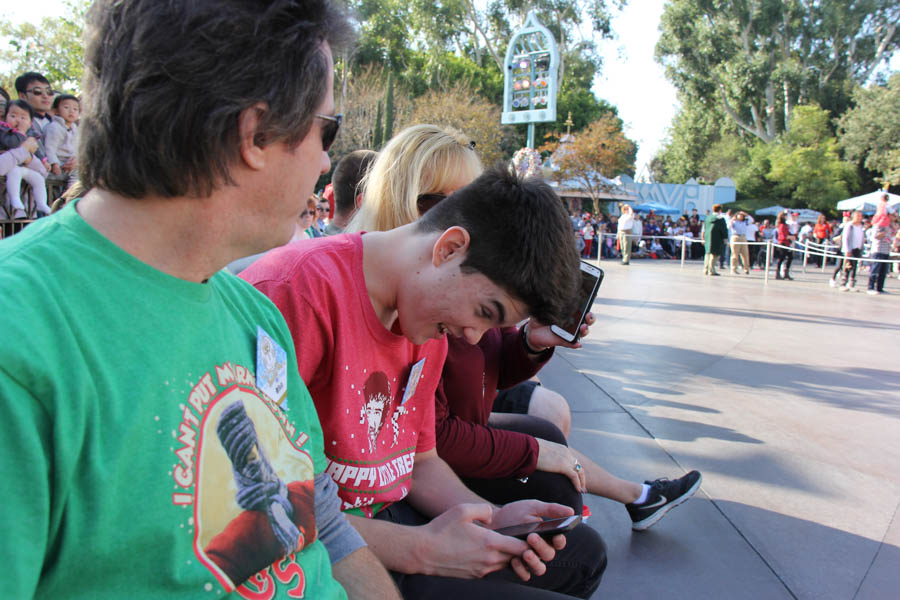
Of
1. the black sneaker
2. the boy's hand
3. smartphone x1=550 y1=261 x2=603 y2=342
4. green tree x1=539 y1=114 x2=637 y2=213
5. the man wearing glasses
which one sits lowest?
the black sneaker

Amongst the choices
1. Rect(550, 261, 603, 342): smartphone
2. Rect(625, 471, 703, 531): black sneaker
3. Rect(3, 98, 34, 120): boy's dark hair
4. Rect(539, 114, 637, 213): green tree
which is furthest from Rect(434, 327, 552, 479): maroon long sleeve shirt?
Rect(539, 114, 637, 213): green tree

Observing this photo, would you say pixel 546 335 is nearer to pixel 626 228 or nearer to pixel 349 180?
pixel 349 180

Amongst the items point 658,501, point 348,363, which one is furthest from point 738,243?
point 348,363

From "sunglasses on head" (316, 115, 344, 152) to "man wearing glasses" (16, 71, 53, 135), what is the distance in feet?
22.0

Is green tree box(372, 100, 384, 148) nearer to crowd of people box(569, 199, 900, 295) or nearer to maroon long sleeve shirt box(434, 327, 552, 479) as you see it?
crowd of people box(569, 199, 900, 295)

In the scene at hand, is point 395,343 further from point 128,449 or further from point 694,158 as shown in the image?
point 694,158

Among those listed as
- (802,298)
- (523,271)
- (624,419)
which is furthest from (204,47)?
(802,298)

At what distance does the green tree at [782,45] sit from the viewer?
4034 centimetres

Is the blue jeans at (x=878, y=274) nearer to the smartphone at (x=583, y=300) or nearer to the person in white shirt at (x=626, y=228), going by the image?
the person in white shirt at (x=626, y=228)

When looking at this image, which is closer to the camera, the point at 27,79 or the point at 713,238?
the point at 27,79

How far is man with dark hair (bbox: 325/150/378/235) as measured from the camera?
3811 millimetres

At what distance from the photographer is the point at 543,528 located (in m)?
1.78

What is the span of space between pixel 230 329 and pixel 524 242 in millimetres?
785

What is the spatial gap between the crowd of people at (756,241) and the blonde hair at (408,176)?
3419mm
